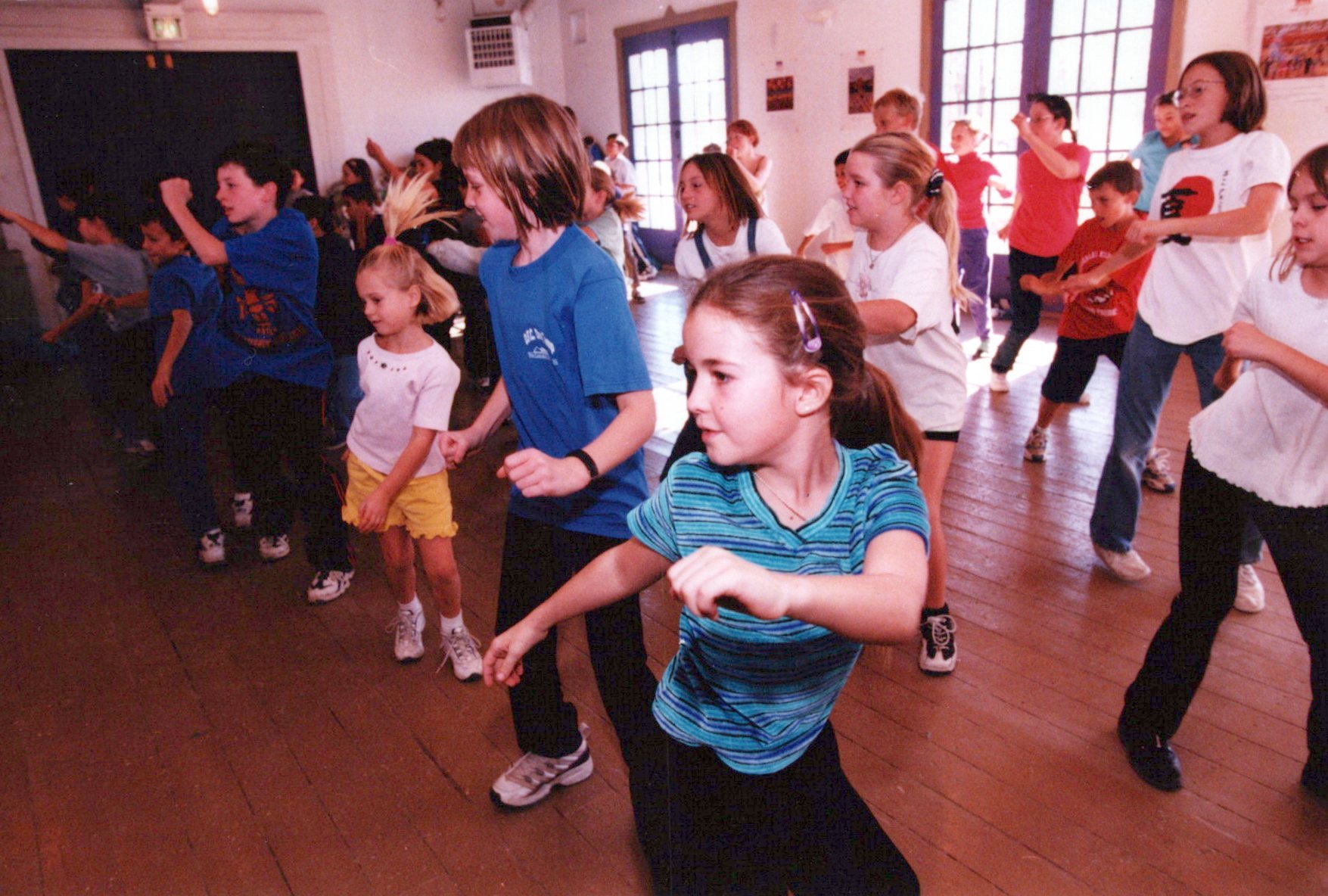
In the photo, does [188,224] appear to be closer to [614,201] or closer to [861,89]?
[614,201]

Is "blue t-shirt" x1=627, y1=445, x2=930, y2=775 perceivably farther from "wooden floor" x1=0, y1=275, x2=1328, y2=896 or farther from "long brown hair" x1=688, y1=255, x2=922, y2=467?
"wooden floor" x1=0, y1=275, x2=1328, y2=896

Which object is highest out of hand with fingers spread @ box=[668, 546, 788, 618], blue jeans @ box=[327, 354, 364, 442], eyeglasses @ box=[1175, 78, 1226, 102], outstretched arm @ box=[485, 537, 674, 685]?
eyeglasses @ box=[1175, 78, 1226, 102]

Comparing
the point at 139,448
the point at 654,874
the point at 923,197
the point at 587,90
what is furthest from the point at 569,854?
the point at 587,90

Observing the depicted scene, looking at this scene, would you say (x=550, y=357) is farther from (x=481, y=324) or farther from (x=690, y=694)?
(x=481, y=324)

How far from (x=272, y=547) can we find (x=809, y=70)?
651 cm

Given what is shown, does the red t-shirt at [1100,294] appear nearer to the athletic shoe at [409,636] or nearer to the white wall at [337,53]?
the athletic shoe at [409,636]

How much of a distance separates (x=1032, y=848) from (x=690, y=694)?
1126mm

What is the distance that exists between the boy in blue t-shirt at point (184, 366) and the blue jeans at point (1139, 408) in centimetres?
319

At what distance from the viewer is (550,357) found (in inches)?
65.2

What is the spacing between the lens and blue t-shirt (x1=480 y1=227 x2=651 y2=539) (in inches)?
62.4

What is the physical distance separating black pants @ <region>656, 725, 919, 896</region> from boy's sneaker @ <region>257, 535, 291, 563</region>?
2839mm

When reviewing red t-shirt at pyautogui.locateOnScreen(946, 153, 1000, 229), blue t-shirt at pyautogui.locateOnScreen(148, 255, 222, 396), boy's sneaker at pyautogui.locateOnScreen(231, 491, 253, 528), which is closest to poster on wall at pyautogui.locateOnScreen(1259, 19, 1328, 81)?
red t-shirt at pyautogui.locateOnScreen(946, 153, 1000, 229)

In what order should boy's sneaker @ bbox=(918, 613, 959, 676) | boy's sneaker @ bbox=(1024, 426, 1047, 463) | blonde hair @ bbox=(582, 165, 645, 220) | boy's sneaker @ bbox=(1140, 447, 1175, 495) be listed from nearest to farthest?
boy's sneaker @ bbox=(918, 613, 959, 676) < boy's sneaker @ bbox=(1140, 447, 1175, 495) < blonde hair @ bbox=(582, 165, 645, 220) < boy's sneaker @ bbox=(1024, 426, 1047, 463)

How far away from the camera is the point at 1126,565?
290 cm
